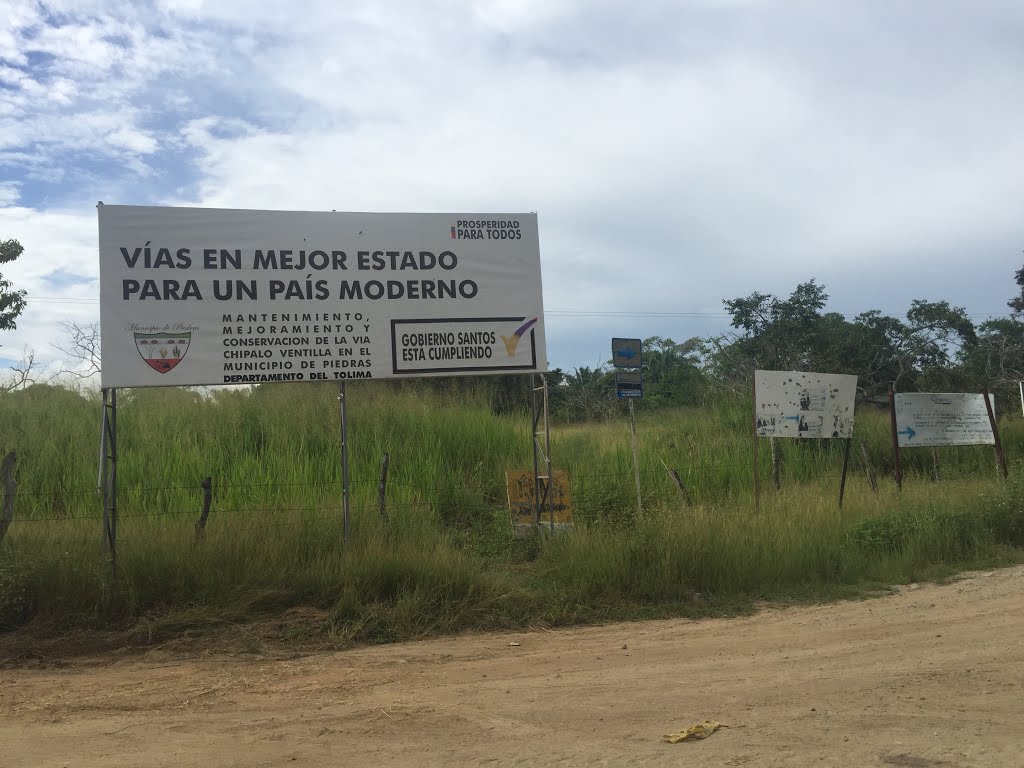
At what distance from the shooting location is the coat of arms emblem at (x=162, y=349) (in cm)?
816

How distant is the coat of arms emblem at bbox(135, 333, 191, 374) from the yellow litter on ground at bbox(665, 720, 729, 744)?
6130 millimetres

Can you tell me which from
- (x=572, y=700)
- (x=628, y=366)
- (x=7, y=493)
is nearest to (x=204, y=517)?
(x=7, y=493)

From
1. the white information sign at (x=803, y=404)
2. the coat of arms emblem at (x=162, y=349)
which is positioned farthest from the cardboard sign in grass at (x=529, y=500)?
the coat of arms emblem at (x=162, y=349)

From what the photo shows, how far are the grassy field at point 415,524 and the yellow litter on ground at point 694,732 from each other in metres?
2.84

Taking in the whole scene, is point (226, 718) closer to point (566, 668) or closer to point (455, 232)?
point (566, 668)

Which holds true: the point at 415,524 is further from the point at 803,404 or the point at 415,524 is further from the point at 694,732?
the point at 803,404

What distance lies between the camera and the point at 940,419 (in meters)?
14.4

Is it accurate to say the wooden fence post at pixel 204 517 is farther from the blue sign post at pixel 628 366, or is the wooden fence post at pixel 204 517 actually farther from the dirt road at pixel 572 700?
the blue sign post at pixel 628 366

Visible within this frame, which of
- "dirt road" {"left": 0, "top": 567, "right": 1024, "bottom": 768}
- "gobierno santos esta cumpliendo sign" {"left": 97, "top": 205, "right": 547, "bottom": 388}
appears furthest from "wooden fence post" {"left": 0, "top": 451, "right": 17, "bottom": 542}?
"dirt road" {"left": 0, "top": 567, "right": 1024, "bottom": 768}

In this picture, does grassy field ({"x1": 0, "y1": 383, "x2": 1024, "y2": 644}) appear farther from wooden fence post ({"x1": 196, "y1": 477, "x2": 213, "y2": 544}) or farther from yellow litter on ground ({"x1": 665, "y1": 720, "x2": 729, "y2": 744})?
yellow litter on ground ({"x1": 665, "y1": 720, "x2": 729, "y2": 744})

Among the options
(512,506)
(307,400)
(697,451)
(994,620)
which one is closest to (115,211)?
(512,506)

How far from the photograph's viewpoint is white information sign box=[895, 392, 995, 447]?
1412 cm

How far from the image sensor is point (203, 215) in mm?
8461

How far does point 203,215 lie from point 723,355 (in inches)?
822
